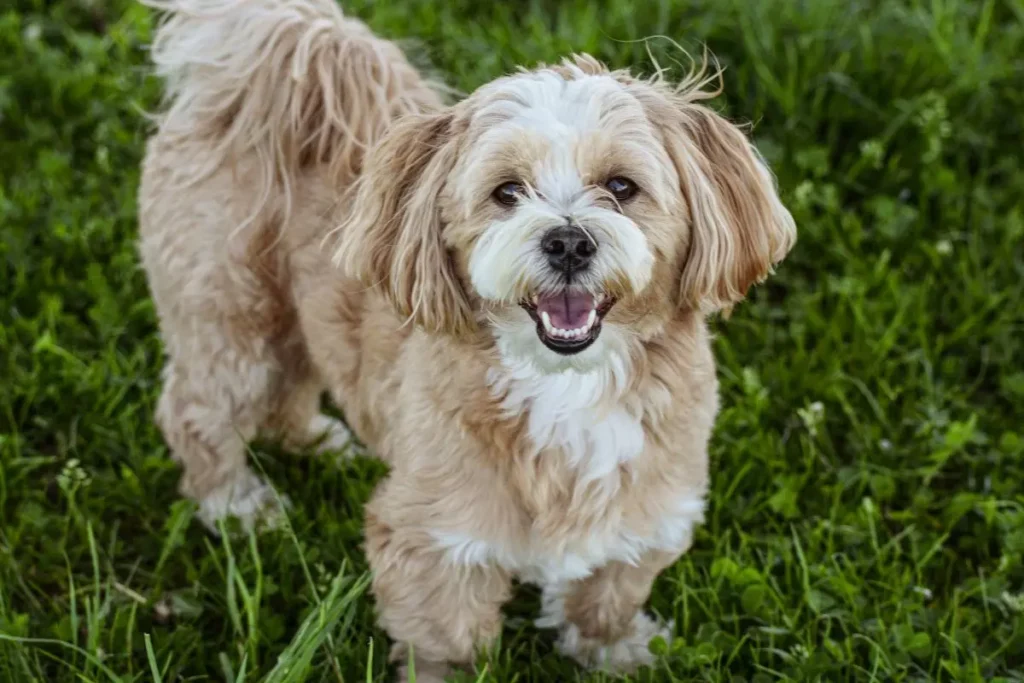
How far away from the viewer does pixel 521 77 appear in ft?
7.95

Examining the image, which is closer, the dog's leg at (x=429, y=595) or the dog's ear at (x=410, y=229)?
the dog's ear at (x=410, y=229)

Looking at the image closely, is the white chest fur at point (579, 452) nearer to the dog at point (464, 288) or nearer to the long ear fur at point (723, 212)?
the dog at point (464, 288)

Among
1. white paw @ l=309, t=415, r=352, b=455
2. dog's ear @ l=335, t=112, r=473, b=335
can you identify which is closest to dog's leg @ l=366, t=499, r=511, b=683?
dog's ear @ l=335, t=112, r=473, b=335

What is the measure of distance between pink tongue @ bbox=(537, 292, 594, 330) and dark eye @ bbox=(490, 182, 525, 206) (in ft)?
0.69

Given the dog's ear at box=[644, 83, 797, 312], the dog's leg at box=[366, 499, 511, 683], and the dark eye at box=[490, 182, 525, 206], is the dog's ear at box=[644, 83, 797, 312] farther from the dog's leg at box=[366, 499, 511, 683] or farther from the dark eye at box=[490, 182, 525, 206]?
the dog's leg at box=[366, 499, 511, 683]

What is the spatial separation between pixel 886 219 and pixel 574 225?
238 centimetres

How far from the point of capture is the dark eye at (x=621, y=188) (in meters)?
2.36

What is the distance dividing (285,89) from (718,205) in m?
1.21

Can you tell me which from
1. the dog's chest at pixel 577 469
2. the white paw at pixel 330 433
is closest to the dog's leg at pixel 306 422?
the white paw at pixel 330 433

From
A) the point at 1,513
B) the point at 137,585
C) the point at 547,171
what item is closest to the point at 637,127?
the point at 547,171

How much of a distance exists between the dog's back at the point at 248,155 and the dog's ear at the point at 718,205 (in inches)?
33.1

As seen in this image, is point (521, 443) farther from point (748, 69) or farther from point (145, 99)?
point (145, 99)

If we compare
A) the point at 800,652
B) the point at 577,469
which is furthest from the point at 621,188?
the point at 800,652

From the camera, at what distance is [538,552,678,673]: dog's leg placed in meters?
3.01
